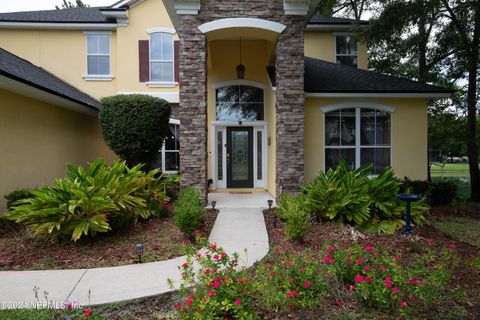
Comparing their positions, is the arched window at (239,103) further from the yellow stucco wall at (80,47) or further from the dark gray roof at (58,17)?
the dark gray roof at (58,17)

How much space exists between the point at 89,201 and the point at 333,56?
11.8 m

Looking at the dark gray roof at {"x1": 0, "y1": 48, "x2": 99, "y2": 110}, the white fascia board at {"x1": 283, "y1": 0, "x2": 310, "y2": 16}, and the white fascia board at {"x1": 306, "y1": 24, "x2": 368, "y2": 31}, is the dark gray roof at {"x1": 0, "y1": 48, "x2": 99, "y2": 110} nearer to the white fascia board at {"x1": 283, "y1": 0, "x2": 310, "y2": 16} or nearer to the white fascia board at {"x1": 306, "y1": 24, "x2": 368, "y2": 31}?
the white fascia board at {"x1": 283, "y1": 0, "x2": 310, "y2": 16}

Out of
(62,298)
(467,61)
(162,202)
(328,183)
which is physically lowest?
(62,298)

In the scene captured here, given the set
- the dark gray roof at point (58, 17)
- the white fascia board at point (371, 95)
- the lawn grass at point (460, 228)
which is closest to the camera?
the lawn grass at point (460, 228)

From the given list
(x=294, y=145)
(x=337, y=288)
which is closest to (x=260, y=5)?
(x=294, y=145)

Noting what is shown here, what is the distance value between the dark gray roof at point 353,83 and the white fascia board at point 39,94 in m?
7.06

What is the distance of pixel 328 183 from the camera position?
21.3 feet

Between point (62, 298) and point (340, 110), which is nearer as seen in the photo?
point (62, 298)

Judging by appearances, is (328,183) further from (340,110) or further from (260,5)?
(260,5)

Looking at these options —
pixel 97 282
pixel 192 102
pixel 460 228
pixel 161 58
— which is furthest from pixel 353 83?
pixel 97 282

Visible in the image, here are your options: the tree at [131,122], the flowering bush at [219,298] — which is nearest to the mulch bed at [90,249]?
the flowering bush at [219,298]

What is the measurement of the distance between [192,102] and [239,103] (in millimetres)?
3283

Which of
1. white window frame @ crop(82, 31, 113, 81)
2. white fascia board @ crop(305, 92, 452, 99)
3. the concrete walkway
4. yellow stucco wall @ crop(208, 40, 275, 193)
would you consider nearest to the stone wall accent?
white fascia board @ crop(305, 92, 452, 99)

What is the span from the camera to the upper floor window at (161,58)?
11.9 m
